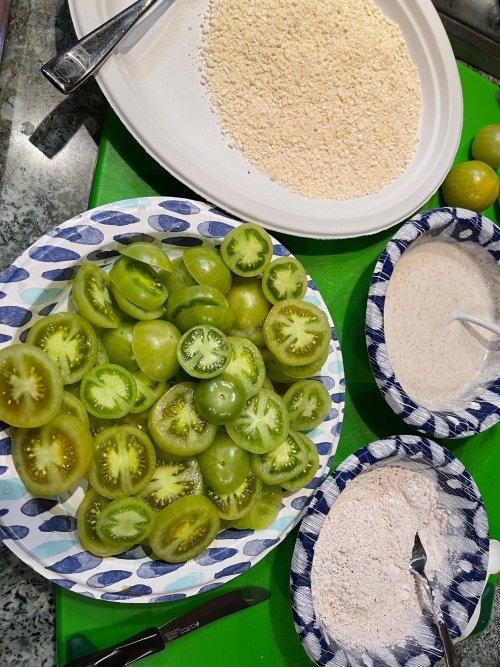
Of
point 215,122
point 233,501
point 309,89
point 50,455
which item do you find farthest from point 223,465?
point 309,89

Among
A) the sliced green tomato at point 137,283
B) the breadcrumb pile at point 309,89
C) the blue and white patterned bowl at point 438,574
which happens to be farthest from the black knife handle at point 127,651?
the breadcrumb pile at point 309,89

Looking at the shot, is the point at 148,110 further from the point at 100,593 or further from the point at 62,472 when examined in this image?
the point at 100,593

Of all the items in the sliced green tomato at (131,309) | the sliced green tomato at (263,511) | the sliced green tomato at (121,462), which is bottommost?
the sliced green tomato at (263,511)

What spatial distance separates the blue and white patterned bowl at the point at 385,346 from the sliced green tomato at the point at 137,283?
448 mm

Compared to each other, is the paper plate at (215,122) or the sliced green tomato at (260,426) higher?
the paper plate at (215,122)

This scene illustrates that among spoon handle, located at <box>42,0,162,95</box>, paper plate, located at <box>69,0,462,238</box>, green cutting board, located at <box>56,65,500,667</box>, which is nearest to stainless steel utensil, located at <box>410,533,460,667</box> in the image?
green cutting board, located at <box>56,65,500,667</box>

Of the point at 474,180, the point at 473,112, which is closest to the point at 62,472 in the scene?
the point at 474,180

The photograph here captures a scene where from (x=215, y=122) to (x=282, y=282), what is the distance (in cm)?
40

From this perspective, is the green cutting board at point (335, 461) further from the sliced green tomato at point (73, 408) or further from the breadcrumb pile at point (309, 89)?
the sliced green tomato at point (73, 408)

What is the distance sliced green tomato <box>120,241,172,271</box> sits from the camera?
1020 mm

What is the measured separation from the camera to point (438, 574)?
53.6 inches

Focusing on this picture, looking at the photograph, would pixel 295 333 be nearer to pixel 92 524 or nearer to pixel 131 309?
pixel 131 309

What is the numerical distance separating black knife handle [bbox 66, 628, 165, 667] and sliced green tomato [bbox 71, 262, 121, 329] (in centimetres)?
55

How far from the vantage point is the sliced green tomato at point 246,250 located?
3.66ft
